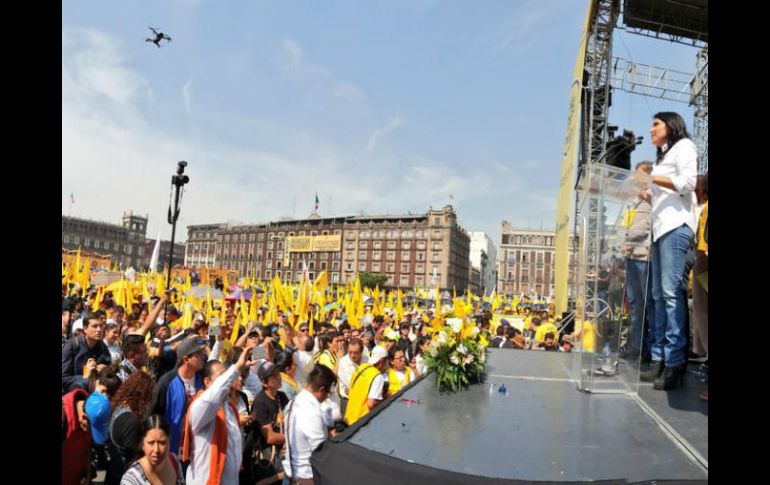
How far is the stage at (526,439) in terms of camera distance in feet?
5.42

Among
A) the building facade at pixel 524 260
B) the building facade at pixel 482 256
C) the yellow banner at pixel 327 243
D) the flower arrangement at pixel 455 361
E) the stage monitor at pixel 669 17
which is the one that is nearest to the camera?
the flower arrangement at pixel 455 361

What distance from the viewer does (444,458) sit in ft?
5.94

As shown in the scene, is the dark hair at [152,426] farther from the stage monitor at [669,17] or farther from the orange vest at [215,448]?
the stage monitor at [669,17]

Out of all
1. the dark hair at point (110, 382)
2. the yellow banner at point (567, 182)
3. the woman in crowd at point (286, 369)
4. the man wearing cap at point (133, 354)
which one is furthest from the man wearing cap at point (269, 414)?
the yellow banner at point (567, 182)

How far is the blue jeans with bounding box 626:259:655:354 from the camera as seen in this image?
10.2 feet

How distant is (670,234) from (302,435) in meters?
2.88

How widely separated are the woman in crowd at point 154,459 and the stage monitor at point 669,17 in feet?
50.2

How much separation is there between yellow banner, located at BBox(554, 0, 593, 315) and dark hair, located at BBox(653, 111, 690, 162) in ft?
36.0

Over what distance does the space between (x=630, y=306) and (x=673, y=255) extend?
1.45 feet

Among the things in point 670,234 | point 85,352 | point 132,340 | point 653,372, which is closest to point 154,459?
point 132,340
